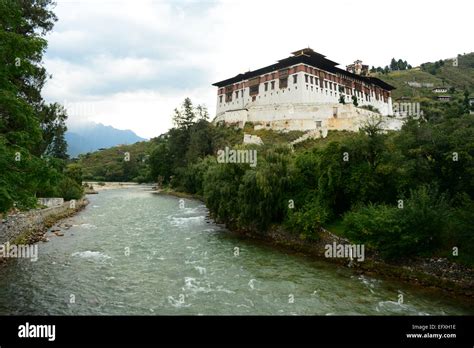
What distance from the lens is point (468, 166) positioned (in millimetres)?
24422

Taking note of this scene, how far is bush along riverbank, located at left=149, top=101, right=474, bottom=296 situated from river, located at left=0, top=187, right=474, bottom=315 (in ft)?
7.27

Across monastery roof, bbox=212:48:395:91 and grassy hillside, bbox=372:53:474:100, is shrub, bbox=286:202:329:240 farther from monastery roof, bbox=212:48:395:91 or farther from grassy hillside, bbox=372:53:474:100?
grassy hillside, bbox=372:53:474:100

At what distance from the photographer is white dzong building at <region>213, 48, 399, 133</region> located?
2992 inches

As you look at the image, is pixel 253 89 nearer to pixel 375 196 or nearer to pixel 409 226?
pixel 375 196

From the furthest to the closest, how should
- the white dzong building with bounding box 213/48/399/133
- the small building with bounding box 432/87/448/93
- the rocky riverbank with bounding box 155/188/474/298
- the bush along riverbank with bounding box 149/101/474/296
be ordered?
the small building with bounding box 432/87/448/93 < the white dzong building with bounding box 213/48/399/133 < the bush along riverbank with bounding box 149/101/474/296 < the rocky riverbank with bounding box 155/188/474/298

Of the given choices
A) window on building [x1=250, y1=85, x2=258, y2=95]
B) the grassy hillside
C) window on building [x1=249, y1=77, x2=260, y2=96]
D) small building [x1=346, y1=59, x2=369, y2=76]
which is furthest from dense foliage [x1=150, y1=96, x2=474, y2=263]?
the grassy hillside

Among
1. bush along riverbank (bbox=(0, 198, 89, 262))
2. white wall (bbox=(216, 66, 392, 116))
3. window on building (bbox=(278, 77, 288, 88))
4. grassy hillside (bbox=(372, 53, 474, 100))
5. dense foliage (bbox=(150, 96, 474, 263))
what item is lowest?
bush along riverbank (bbox=(0, 198, 89, 262))

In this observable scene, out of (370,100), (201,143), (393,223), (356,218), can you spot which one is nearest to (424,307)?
(393,223)

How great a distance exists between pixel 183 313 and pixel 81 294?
231 inches

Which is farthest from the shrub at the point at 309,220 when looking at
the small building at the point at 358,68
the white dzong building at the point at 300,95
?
the small building at the point at 358,68

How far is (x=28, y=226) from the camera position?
102 ft

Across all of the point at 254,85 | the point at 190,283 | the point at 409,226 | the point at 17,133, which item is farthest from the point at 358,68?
the point at 17,133
